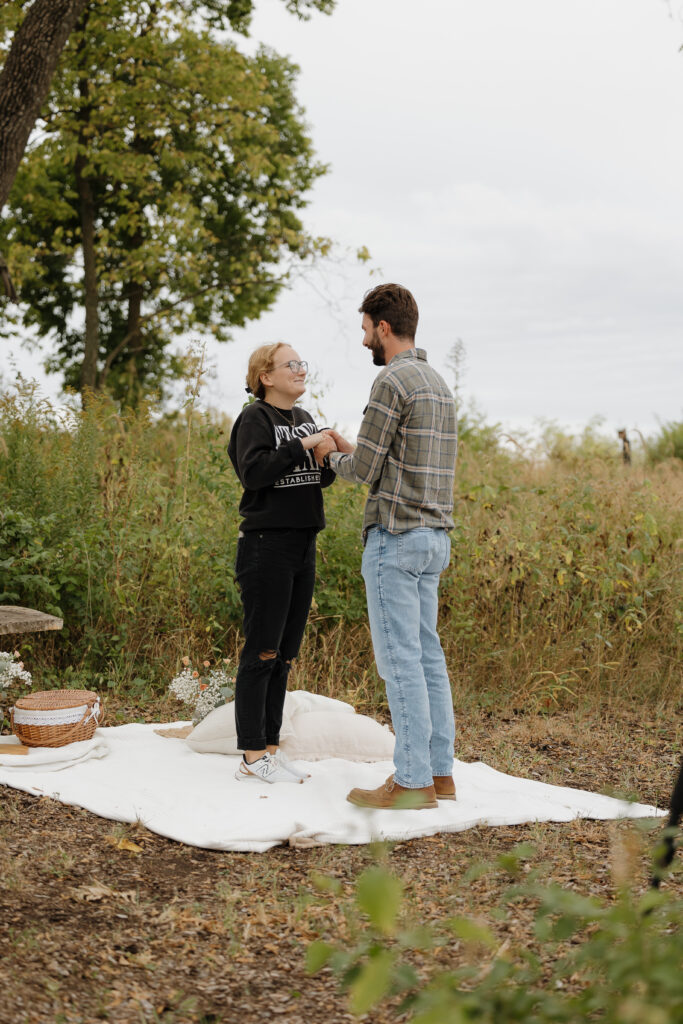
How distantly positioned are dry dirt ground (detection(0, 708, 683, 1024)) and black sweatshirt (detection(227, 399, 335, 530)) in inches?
51.2

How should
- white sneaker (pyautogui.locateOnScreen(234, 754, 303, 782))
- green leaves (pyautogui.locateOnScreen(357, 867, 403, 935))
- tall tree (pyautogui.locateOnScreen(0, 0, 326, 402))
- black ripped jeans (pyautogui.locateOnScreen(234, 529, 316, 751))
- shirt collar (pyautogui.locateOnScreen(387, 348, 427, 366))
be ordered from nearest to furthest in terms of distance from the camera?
green leaves (pyautogui.locateOnScreen(357, 867, 403, 935)) < shirt collar (pyautogui.locateOnScreen(387, 348, 427, 366)) < black ripped jeans (pyautogui.locateOnScreen(234, 529, 316, 751)) < white sneaker (pyautogui.locateOnScreen(234, 754, 303, 782)) < tall tree (pyautogui.locateOnScreen(0, 0, 326, 402))

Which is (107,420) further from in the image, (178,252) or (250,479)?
(178,252)

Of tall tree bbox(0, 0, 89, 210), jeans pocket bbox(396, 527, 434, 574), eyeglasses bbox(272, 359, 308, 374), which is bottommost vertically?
jeans pocket bbox(396, 527, 434, 574)

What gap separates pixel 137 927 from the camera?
9.85 ft

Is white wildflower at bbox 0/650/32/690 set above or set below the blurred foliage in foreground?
below

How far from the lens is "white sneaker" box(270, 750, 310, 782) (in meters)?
4.39

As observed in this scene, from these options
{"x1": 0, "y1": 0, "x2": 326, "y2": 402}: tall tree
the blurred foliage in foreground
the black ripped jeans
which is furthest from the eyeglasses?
{"x1": 0, "y1": 0, "x2": 326, "y2": 402}: tall tree

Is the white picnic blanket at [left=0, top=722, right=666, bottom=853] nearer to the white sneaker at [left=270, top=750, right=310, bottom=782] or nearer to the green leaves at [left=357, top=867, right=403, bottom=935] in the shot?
the white sneaker at [left=270, top=750, right=310, bottom=782]

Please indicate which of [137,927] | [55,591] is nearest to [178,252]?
[55,591]

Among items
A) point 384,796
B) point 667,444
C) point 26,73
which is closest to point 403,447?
point 384,796

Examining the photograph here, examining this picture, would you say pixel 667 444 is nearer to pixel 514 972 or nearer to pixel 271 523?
pixel 271 523

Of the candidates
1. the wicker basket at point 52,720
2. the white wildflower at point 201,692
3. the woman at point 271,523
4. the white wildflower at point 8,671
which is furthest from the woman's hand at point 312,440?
the white wildflower at point 8,671

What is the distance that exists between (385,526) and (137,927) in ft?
5.37

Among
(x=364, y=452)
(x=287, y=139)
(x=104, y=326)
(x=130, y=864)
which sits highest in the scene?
(x=287, y=139)
